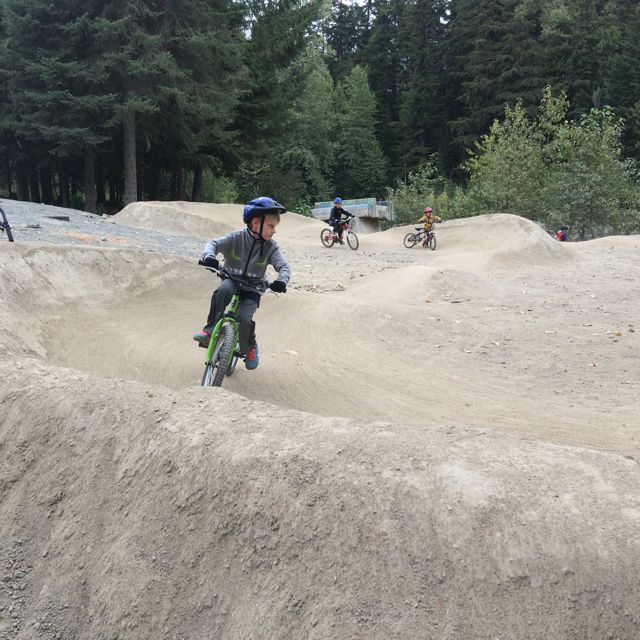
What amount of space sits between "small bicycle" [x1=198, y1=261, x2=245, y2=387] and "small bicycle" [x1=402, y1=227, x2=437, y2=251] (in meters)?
16.9

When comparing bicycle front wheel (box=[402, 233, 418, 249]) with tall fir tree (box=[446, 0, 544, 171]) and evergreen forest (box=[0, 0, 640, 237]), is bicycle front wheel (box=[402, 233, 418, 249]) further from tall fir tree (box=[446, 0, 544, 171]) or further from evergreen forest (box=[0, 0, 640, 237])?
tall fir tree (box=[446, 0, 544, 171])

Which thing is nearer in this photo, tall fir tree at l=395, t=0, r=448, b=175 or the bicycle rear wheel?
the bicycle rear wheel

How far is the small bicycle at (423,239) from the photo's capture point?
21.6 m

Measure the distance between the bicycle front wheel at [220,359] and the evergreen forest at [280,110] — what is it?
20264 mm

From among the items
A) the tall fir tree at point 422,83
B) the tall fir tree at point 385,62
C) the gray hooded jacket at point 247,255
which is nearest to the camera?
the gray hooded jacket at point 247,255

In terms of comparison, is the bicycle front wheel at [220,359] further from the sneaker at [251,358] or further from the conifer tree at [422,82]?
the conifer tree at [422,82]

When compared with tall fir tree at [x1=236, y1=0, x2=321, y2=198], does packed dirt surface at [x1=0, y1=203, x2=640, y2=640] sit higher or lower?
lower

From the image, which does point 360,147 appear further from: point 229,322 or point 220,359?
point 220,359

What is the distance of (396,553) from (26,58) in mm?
30435

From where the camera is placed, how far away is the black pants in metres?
5.67

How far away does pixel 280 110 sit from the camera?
33.2 metres

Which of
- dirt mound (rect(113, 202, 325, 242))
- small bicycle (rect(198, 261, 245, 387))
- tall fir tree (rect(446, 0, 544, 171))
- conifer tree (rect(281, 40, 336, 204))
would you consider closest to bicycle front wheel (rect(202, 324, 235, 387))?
small bicycle (rect(198, 261, 245, 387))

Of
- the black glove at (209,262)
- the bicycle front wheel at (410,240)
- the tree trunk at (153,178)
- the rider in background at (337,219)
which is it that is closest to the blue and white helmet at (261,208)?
the black glove at (209,262)

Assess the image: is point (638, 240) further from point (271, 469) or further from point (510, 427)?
point (271, 469)
